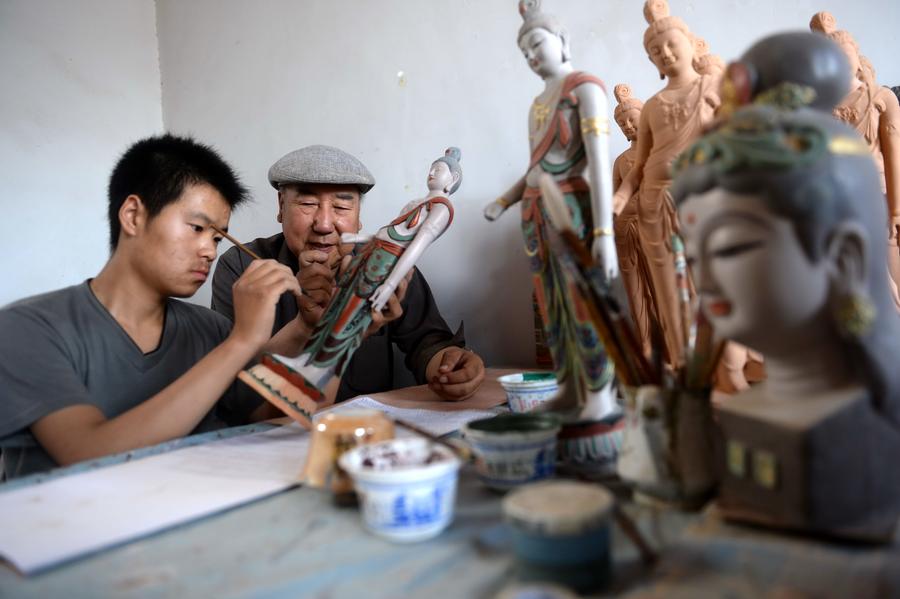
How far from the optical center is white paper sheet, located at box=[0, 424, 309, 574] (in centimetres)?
77

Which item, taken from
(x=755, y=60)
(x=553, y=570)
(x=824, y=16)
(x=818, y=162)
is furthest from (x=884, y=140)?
(x=553, y=570)

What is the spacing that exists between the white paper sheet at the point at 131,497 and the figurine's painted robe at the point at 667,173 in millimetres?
863

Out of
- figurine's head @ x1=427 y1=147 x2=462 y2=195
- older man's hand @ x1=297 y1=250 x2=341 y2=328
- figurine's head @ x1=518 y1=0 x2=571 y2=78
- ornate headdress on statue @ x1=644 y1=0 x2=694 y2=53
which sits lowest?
older man's hand @ x1=297 y1=250 x2=341 y2=328

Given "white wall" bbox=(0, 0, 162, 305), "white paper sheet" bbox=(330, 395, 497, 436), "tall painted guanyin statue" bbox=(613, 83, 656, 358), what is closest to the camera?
"white paper sheet" bbox=(330, 395, 497, 436)

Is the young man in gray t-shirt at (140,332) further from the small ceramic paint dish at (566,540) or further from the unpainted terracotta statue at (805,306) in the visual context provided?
the unpainted terracotta statue at (805,306)

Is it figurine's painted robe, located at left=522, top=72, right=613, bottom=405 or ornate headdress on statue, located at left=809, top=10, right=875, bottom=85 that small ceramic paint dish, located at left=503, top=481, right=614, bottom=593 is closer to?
figurine's painted robe, located at left=522, top=72, right=613, bottom=405

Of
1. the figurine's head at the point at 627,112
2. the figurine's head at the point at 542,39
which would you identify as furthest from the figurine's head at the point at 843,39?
the figurine's head at the point at 542,39

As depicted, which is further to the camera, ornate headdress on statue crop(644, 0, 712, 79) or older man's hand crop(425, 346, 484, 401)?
older man's hand crop(425, 346, 484, 401)

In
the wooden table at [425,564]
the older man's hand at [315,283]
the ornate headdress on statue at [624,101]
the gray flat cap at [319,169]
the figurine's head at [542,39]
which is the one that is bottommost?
the wooden table at [425,564]

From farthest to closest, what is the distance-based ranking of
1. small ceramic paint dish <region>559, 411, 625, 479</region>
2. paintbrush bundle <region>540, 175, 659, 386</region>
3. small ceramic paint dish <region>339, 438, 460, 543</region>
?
small ceramic paint dish <region>559, 411, 625, 479</region>, paintbrush bundle <region>540, 175, 659, 386</region>, small ceramic paint dish <region>339, 438, 460, 543</region>

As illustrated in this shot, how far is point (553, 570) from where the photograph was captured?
0.60 m

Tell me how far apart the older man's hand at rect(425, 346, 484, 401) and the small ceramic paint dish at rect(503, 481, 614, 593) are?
37.5 inches

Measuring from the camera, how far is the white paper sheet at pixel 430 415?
1271mm

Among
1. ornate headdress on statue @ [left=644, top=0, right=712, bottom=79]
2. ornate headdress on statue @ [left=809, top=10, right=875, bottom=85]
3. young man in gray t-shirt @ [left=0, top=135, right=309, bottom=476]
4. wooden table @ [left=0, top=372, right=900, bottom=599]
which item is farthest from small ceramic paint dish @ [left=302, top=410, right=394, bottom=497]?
ornate headdress on statue @ [left=809, top=10, right=875, bottom=85]
